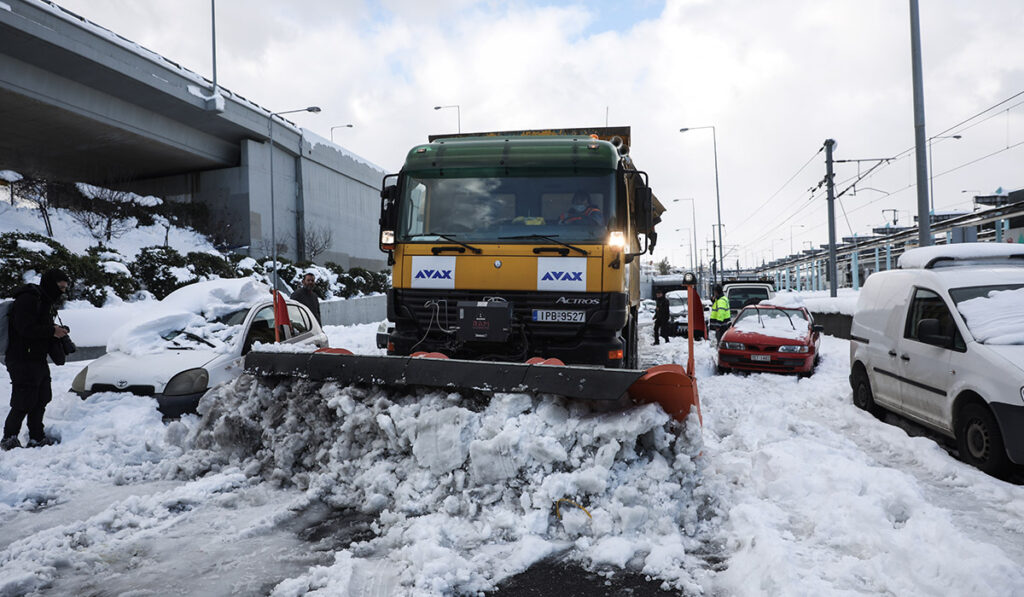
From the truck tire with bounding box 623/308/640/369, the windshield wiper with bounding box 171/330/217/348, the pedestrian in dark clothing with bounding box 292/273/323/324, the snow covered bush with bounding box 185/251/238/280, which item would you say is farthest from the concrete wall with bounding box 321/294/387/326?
the truck tire with bounding box 623/308/640/369

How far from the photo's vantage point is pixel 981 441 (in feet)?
16.6

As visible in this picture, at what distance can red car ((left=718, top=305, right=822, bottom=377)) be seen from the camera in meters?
10.6

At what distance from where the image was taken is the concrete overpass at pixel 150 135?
1961cm

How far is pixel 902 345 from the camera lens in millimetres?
6535

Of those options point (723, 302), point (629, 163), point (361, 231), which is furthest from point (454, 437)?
point (361, 231)

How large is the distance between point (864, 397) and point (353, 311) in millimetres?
22418

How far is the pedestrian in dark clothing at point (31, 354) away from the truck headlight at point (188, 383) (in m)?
1.10

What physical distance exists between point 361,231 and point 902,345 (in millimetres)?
39133

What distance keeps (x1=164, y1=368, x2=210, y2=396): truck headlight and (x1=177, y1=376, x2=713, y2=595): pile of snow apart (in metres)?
2.45

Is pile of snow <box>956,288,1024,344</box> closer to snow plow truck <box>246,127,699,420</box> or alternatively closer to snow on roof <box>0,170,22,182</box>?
snow plow truck <box>246,127,699,420</box>

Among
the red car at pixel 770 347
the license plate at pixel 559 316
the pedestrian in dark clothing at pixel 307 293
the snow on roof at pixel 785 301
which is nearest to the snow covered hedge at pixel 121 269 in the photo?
the pedestrian in dark clothing at pixel 307 293

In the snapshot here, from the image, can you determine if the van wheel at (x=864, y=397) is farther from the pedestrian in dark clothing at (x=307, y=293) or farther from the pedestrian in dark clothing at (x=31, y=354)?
the pedestrian in dark clothing at (x=31, y=354)

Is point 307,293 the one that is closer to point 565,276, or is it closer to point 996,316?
point 565,276

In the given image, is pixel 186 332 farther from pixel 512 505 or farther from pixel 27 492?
pixel 512 505
